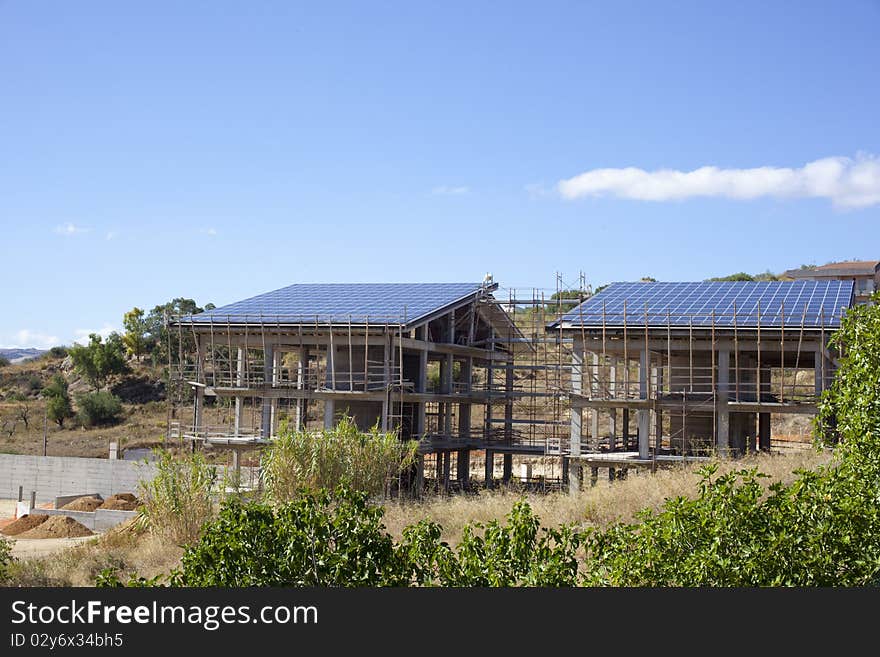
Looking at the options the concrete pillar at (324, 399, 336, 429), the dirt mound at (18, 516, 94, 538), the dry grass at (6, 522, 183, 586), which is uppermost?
the concrete pillar at (324, 399, 336, 429)

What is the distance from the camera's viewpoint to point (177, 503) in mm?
19750

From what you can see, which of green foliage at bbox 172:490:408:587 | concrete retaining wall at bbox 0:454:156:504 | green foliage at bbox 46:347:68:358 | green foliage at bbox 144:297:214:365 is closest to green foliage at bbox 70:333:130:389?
green foliage at bbox 144:297:214:365

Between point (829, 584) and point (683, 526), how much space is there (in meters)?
1.32

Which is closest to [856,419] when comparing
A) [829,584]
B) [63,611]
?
[829,584]

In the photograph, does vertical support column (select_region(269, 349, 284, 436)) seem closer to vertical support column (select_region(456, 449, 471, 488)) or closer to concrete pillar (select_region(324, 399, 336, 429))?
concrete pillar (select_region(324, 399, 336, 429))

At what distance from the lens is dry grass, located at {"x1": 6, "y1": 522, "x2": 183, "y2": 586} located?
687 inches

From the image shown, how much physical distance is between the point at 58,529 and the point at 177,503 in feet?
38.5

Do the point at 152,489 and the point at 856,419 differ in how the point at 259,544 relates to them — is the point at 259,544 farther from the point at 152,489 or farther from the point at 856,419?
the point at 152,489

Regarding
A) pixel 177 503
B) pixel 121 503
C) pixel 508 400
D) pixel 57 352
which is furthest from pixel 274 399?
pixel 57 352

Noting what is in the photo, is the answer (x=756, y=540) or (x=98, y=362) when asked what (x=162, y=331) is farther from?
(x=756, y=540)

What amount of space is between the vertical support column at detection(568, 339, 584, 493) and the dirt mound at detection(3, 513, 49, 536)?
54.6 ft

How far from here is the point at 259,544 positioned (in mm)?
8125

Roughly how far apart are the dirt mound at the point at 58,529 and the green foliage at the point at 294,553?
23.3 meters

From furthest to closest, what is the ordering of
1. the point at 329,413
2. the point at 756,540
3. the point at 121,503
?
the point at 121,503
the point at 329,413
the point at 756,540
